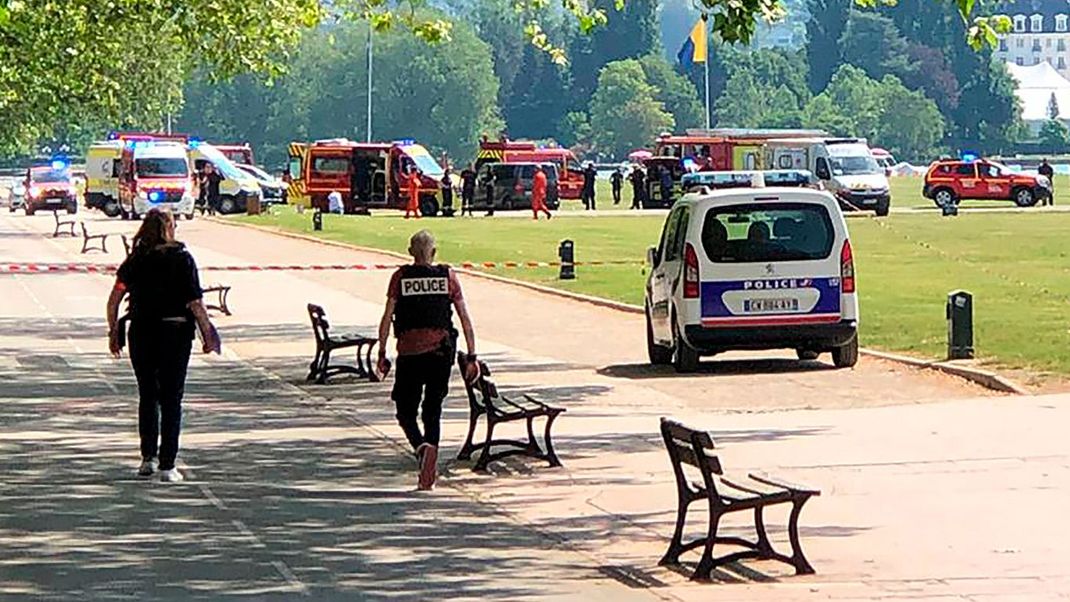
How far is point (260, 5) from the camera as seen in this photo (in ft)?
99.4

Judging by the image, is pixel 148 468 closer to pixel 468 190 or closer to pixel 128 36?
pixel 128 36

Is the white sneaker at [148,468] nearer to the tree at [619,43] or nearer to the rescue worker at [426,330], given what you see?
the rescue worker at [426,330]

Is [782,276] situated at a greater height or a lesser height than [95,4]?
lesser

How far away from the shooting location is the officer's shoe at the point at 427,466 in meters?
14.8

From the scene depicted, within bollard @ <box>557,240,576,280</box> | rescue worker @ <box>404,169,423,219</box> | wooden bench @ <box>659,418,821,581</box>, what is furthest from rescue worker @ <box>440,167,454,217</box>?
wooden bench @ <box>659,418,821,581</box>

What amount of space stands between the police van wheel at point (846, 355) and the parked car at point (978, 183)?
5279 cm

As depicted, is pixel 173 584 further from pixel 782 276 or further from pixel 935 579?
pixel 782 276

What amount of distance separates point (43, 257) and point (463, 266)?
12.9m

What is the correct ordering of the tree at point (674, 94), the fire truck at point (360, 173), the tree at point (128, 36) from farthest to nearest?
the tree at point (674, 94) < the fire truck at point (360, 173) < the tree at point (128, 36)

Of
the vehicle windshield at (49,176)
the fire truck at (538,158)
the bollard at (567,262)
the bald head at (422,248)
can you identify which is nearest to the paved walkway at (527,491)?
the bald head at (422,248)

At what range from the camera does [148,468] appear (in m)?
15.3

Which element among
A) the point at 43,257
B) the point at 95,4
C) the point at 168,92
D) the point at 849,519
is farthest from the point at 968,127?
the point at 849,519

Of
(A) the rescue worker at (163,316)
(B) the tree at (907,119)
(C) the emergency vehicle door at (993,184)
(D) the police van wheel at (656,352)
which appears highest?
(B) the tree at (907,119)

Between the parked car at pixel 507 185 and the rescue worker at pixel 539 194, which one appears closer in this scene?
the rescue worker at pixel 539 194
